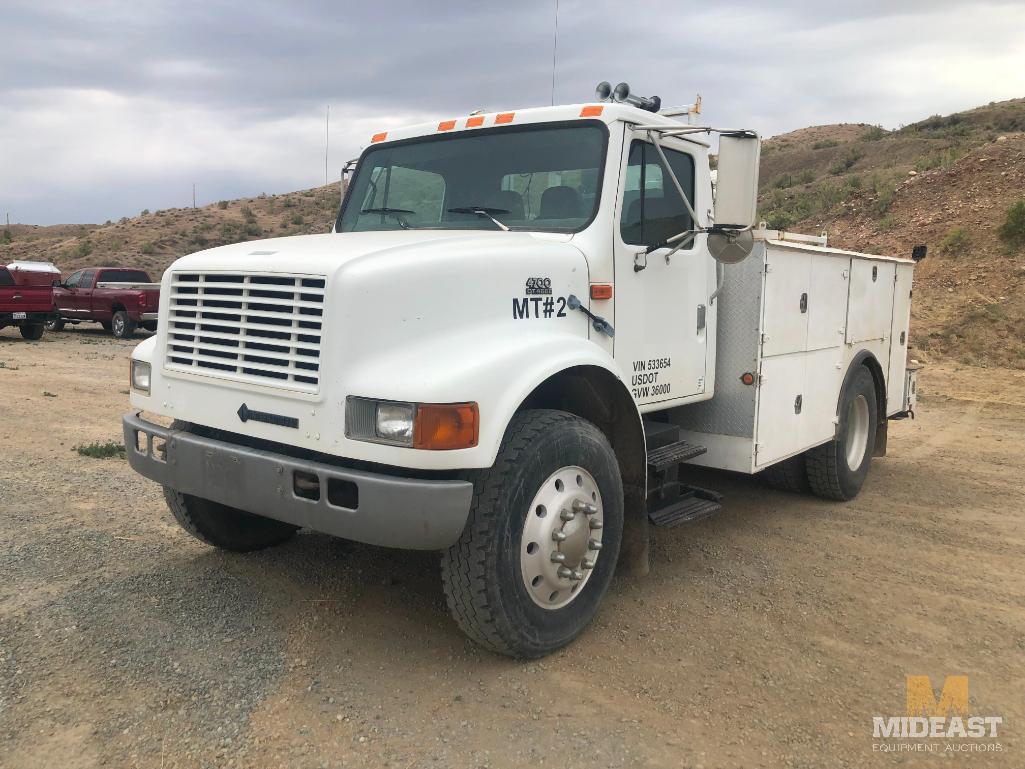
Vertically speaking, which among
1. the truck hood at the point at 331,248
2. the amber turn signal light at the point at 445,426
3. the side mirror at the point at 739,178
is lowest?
the amber turn signal light at the point at 445,426

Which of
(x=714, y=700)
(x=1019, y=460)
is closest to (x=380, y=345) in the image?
(x=714, y=700)

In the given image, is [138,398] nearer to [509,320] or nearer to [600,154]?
[509,320]

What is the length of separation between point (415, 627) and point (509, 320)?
1516mm

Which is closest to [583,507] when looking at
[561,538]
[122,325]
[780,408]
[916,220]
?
[561,538]

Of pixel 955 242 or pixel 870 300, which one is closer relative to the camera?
pixel 870 300

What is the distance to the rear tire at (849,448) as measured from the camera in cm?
627

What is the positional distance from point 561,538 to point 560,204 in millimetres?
1682

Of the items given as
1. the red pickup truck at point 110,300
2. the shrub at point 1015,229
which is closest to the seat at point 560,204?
the shrub at point 1015,229

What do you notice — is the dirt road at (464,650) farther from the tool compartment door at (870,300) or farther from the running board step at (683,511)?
the tool compartment door at (870,300)

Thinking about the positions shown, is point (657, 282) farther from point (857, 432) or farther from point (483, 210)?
point (857, 432)

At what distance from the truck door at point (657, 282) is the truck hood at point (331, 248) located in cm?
45

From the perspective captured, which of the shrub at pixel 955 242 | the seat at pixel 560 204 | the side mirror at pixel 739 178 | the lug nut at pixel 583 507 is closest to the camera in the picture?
the lug nut at pixel 583 507

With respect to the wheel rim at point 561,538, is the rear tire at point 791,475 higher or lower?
lower

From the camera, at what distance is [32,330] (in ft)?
61.2
